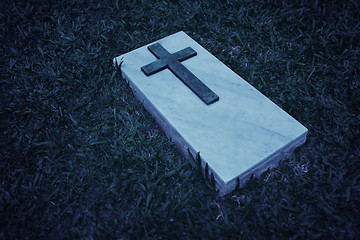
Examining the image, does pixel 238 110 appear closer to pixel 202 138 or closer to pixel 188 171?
pixel 202 138

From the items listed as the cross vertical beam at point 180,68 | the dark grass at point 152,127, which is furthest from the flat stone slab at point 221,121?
the dark grass at point 152,127

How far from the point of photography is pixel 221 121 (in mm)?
1812

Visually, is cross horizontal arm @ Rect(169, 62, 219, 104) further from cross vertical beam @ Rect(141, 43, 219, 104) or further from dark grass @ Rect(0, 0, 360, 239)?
dark grass @ Rect(0, 0, 360, 239)

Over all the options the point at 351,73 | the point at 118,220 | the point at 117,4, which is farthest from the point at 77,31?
the point at 351,73

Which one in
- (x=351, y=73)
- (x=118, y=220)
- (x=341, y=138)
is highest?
(x=351, y=73)

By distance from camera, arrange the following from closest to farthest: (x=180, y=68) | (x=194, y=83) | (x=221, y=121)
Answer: (x=221, y=121), (x=194, y=83), (x=180, y=68)

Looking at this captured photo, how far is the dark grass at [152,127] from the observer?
157 cm

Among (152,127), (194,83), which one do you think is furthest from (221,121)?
(152,127)

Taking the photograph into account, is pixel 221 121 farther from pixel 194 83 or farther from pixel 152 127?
pixel 152 127

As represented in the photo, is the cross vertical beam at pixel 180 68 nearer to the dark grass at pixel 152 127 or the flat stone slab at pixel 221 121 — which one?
the flat stone slab at pixel 221 121

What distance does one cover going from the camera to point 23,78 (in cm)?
249

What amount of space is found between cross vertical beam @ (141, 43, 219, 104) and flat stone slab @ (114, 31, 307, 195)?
1.1 inches

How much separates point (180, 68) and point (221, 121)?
603mm

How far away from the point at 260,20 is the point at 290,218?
2127 mm
